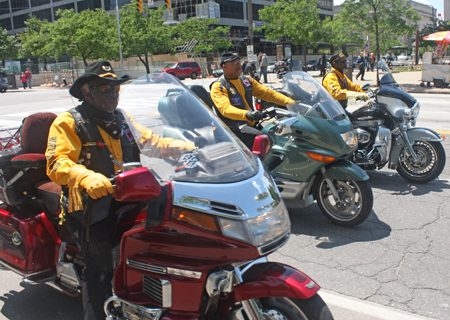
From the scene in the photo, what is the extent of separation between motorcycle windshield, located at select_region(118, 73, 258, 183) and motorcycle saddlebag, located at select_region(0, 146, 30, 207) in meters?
1.10

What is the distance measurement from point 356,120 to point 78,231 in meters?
4.63

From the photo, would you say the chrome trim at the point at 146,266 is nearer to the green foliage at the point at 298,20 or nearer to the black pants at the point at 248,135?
the black pants at the point at 248,135

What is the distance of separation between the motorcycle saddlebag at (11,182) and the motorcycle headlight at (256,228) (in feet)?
6.36

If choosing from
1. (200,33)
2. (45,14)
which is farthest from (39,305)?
(45,14)

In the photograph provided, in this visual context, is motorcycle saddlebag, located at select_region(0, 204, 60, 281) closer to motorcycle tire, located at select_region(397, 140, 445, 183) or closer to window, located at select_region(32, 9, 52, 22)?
motorcycle tire, located at select_region(397, 140, 445, 183)

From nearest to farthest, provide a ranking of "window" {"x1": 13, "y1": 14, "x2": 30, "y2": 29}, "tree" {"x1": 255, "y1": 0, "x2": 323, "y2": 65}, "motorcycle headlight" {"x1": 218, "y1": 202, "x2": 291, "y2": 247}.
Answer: "motorcycle headlight" {"x1": 218, "y1": 202, "x2": 291, "y2": 247} → "tree" {"x1": 255, "y1": 0, "x2": 323, "y2": 65} → "window" {"x1": 13, "y1": 14, "x2": 30, "y2": 29}

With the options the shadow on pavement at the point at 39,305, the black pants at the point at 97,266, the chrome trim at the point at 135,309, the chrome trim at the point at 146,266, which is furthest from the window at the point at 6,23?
the chrome trim at the point at 146,266

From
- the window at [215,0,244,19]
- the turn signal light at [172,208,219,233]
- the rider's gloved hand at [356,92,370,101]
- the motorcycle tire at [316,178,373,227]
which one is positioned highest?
the window at [215,0,244,19]

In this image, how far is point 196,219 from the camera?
2.09m

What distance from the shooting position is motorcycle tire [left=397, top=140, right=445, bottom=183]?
5781 mm

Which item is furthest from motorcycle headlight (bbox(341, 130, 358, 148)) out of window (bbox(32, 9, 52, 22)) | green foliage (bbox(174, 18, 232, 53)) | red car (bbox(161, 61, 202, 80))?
window (bbox(32, 9, 52, 22))

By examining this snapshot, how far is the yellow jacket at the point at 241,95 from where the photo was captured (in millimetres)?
4766

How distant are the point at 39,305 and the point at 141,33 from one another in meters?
42.5

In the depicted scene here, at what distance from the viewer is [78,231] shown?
2723mm
